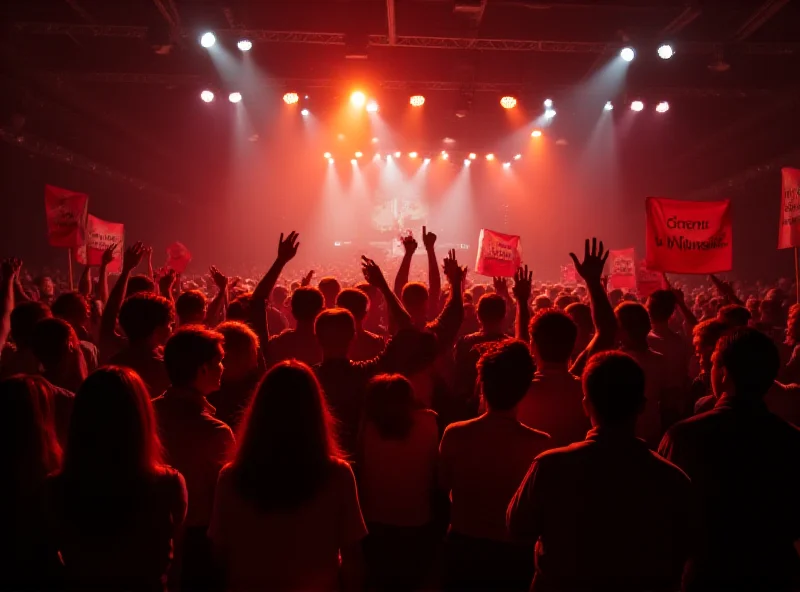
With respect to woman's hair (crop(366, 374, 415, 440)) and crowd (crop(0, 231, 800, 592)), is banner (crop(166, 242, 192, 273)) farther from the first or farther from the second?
woman's hair (crop(366, 374, 415, 440))

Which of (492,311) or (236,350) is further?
(492,311)

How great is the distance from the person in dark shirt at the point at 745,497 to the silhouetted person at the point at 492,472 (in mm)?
667

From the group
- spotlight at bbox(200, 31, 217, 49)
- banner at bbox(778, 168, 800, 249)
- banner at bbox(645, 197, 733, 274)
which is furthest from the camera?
spotlight at bbox(200, 31, 217, 49)

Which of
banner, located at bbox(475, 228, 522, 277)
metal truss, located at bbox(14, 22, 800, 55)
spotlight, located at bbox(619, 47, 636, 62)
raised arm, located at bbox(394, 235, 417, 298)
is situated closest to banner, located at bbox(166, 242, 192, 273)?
metal truss, located at bbox(14, 22, 800, 55)

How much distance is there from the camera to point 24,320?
4656 mm

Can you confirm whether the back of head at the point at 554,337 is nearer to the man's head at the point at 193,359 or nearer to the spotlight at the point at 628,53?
the man's head at the point at 193,359

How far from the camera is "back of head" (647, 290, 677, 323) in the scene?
5.43 metres

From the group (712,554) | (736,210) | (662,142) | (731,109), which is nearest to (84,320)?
(712,554)

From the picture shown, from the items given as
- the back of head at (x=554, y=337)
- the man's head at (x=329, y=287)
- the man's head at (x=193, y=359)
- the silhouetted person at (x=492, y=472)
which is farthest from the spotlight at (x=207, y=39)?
the silhouetted person at (x=492, y=472)

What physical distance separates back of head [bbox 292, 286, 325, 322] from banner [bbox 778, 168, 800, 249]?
18.9ft

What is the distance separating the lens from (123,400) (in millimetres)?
2348

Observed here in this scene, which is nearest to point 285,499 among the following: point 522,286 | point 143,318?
point 143,318

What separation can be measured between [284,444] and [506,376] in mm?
1058

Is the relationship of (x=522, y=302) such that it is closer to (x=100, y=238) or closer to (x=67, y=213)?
(x=67, y=213)
